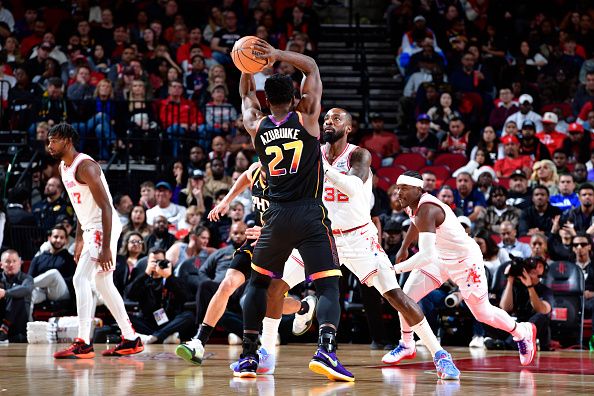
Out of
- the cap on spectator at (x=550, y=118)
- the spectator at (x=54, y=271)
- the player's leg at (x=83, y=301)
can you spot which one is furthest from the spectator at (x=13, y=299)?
the cap on spectator at (x=550, y=118)

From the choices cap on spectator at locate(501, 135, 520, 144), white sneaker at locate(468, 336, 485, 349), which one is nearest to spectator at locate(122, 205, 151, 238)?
white sneaker at locate(468, 336, 485, 349)

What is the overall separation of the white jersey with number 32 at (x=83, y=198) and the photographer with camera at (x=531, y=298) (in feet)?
15.0

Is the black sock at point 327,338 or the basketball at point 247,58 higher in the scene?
the basketball at point 247,58

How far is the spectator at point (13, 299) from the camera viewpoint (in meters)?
12.6

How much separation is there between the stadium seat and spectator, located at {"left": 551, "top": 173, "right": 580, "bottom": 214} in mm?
2164

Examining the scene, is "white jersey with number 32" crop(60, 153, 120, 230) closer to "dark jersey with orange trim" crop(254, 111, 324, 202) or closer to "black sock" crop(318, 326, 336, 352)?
"dark jersey with orange trim" crop(254, 111, 324, 202)

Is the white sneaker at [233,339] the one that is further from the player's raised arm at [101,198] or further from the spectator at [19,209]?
the spectator at [19,209]

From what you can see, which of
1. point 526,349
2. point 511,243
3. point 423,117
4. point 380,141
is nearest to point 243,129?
point 380,141

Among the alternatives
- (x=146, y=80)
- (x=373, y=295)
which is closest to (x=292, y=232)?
(x=373, y=295)

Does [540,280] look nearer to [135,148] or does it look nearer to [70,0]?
[135,148]

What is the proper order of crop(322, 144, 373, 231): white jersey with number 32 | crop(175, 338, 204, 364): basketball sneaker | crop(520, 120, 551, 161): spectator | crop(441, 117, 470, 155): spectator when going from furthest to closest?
crop(441, 117, 470, 155): spectator < crop(520, 120, 551, 161): spectator < crop(322, 144, 373, 231): white jersey with number 32 < crop(175, 338, 204, 364): basketball sneaker

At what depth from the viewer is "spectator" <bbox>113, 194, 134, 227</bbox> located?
47.0 ft

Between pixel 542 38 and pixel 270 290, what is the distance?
1366 centimetres

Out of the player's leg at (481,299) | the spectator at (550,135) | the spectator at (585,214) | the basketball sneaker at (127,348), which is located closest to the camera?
the player's leg at (481,299)
